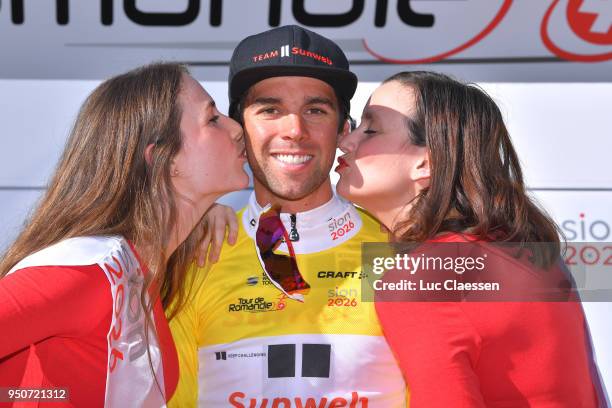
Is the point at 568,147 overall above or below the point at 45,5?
below

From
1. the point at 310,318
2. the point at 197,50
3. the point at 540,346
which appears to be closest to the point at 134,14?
the point at 197,50

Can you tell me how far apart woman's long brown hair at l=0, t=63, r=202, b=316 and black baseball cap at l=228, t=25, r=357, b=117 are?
0.90 ft

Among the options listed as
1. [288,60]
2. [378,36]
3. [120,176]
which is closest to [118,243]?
[120,176]

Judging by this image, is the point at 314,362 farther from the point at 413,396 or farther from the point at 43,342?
the point at 43,342

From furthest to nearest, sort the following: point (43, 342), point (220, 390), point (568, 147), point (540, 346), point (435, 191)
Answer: point (568, 147), point (220, 390), point (435, 191), point (540, 346), point (43, 342)

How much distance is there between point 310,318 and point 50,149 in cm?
98

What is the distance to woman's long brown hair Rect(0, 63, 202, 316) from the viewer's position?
1.63 m

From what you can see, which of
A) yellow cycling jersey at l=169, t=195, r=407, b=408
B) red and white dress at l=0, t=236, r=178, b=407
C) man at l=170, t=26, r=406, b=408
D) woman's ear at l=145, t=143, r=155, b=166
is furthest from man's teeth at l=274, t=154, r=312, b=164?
red and white dress at l=0, t=236, r=178, b=407

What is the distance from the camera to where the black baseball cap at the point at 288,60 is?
2.04m

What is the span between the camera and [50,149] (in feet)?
7.55

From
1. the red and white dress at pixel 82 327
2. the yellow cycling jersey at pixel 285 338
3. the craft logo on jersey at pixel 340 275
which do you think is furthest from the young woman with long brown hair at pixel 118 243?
the craft logo on jersey at pixel 340 275

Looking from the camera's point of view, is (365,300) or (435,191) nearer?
(435,191)

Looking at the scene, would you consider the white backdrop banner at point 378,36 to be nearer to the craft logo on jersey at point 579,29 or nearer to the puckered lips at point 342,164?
the craft logo on jersey at point 579,29

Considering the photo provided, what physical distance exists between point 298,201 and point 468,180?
574 millimetres
